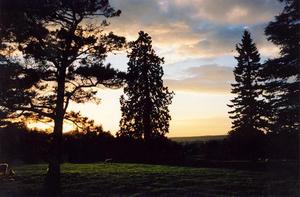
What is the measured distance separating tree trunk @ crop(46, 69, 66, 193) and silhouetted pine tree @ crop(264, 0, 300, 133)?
13493 mm

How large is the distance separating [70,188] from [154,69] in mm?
31838

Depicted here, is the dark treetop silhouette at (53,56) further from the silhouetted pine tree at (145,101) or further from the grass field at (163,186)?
the silhouetted pine tree at (145,101)

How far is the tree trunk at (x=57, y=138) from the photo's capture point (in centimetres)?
2473

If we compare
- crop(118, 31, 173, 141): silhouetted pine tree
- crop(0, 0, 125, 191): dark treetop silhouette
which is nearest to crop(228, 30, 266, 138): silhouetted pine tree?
crop(118, 31, 173, 141): silhouetted pine tree

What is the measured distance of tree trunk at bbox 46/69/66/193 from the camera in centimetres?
2473

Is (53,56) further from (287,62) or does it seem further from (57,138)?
(287,62)

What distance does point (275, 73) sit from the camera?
103 feet

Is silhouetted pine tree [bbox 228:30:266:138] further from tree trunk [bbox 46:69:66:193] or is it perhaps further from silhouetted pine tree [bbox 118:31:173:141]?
tree trunk [bbox 46:69:66:193]

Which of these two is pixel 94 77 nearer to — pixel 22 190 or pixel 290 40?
pixel 22 190

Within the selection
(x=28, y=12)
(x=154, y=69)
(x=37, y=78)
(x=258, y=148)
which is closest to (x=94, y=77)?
(x=37, y=78)

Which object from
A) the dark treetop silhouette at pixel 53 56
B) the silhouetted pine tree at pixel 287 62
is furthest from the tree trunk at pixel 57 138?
the silhouetted pine tree at pixel 287 62

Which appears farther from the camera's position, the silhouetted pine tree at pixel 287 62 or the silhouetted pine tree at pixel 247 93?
the silhouetted pine tree at pixel 247 93

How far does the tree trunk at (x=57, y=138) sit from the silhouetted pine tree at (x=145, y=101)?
28475mm

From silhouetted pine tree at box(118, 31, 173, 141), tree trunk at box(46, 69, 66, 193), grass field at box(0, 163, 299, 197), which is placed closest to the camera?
grass field at box(0, 163, 299, 197)
